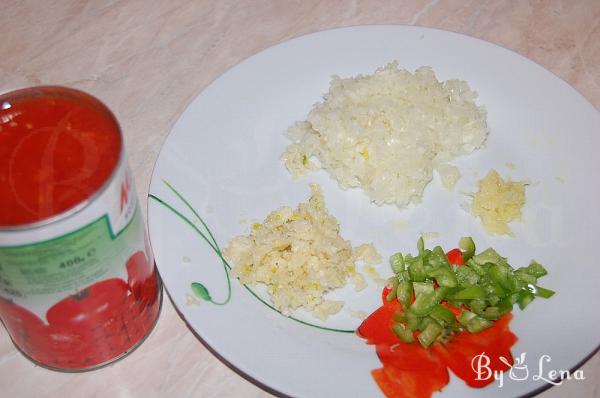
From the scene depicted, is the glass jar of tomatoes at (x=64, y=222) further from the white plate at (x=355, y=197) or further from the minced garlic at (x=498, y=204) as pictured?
the minced garlic at (x=498, y=204)

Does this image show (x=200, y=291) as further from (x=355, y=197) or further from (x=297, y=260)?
(x=355, y=197)

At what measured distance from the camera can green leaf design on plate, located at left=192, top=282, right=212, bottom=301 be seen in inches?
56.4

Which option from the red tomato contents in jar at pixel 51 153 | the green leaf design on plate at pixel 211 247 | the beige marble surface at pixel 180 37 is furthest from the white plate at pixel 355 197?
the red tomato contents in jar at pixel 51 153

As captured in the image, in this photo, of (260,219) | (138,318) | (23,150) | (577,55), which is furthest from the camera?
(577,55)

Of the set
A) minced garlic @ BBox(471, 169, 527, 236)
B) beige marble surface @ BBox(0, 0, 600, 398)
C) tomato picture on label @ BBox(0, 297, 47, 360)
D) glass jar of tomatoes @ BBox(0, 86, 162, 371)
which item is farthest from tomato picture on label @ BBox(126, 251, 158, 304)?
minced garlic @ BBox(471, 169, 527, 236)

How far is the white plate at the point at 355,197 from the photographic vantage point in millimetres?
1368

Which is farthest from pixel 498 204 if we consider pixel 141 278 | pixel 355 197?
pixel 141 278

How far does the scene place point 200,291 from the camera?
4.74 feet

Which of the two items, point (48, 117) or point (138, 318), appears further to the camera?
point (138, 318)

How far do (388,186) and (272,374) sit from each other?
0.63 meters

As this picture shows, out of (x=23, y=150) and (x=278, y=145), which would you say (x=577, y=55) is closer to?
(x=278, y=145)

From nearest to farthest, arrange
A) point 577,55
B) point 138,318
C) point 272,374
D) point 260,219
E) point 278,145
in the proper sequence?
1. point 272,374
2. point 138,318
3. point 260,219
4. point 278,145
5. point 577,55

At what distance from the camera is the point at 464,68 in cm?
192

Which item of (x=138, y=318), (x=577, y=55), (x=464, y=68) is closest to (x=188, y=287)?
(x=138, y=318)
